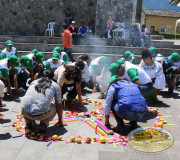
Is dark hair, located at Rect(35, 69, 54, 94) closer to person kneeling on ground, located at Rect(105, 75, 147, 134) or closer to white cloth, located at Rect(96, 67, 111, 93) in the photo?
person kneeling on ground, located at Rect(105, 75, 147, 134)

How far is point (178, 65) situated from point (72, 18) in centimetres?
931

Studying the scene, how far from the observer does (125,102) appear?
3988 millimetres

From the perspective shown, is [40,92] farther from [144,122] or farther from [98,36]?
[98,36]

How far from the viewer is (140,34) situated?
42.0 ft

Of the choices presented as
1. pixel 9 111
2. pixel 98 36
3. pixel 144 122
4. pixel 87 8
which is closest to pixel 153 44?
pixel 98 36

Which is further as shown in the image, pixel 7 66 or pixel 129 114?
pixel 7 66

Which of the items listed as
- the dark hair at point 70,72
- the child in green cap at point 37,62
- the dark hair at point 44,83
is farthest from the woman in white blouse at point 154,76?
the child in green cap at point 37,62

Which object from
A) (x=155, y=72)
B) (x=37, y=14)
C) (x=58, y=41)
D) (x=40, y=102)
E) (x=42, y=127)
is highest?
(x=37, y=14)

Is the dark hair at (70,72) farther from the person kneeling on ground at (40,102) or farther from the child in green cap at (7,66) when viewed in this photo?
the child in green cap at (7,66)

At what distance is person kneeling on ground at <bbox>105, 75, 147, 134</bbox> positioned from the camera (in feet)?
13.1

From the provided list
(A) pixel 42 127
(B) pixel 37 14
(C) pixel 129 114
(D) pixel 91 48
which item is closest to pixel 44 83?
(A) pixel 42 127

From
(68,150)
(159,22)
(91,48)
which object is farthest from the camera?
(159,22)

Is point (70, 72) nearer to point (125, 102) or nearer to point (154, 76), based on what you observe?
point (125, 102)

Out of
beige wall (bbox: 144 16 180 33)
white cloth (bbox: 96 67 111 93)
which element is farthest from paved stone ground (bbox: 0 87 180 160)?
beige wall (bbox: 144 16 180 33)
